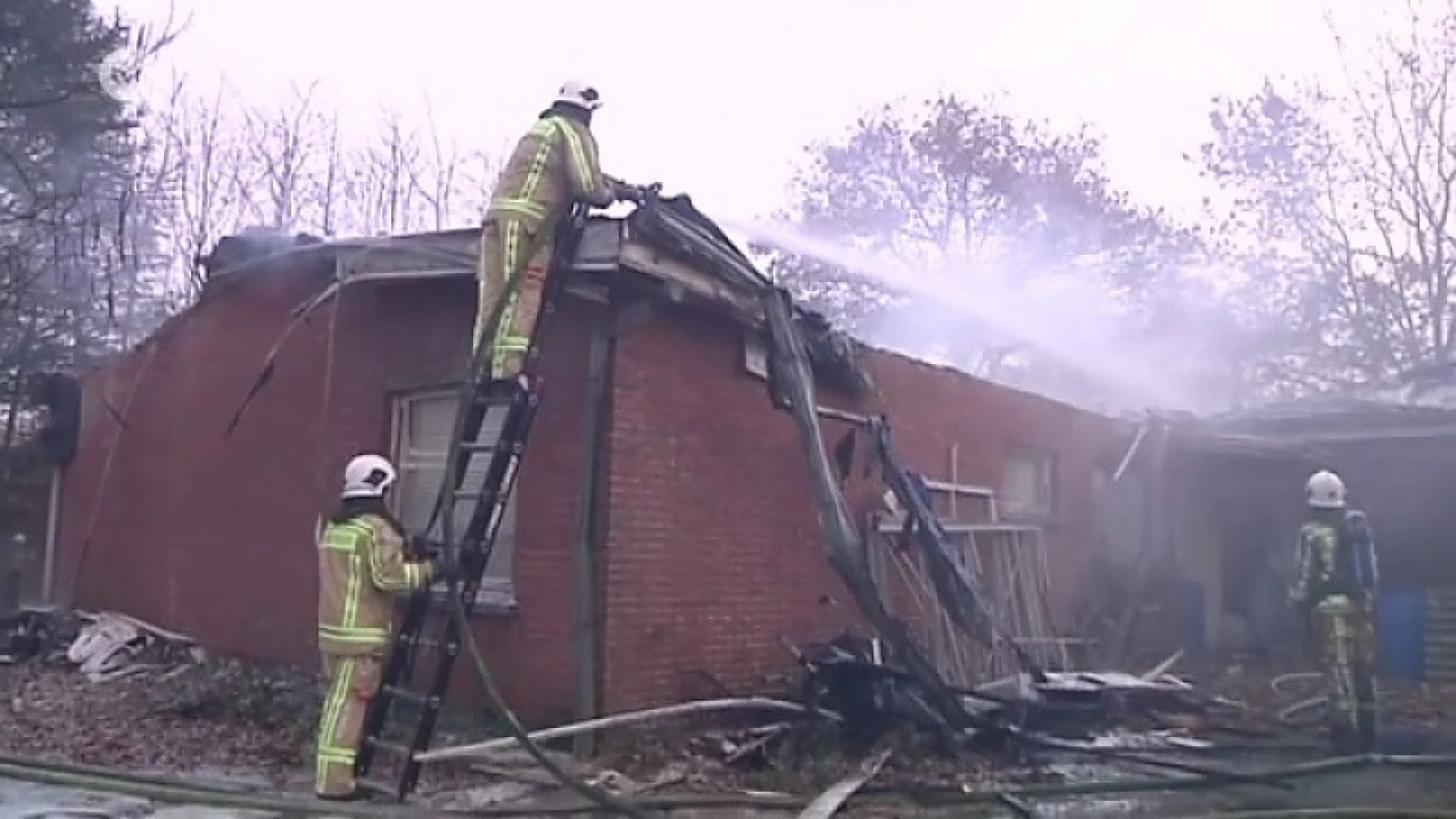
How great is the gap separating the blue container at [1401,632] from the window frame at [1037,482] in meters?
3.52

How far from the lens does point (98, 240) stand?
2247 centimetres

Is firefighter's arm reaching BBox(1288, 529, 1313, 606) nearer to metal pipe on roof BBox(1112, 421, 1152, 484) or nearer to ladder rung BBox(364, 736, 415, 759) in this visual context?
metal pipe on roof BBox(1112, 421, 1152, 484)

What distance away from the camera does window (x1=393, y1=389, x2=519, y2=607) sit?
8.61 metres

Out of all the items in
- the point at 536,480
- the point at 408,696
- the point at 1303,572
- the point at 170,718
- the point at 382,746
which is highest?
the point at 536,480

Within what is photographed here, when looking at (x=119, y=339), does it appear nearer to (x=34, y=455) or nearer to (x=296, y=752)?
(x=34, y=455)

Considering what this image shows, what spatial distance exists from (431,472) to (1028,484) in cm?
681

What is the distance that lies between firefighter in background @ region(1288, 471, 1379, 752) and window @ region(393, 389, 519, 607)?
5.65 meters

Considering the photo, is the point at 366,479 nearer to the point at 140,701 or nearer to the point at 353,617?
the point at 353,617

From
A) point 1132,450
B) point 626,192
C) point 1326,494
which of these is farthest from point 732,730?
point 1132,450

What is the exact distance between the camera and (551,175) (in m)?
6.86

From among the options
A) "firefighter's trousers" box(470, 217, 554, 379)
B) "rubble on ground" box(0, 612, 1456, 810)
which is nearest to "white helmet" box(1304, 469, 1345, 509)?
"rubble on ground" box(0, 612, 1456, 810)

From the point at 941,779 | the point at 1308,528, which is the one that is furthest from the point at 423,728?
the point at 1308,528

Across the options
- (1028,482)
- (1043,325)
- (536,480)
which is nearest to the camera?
(536,480)

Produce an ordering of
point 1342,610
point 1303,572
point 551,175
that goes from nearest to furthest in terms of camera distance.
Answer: point 551,175 < point 1342,610 < point 1303,572
